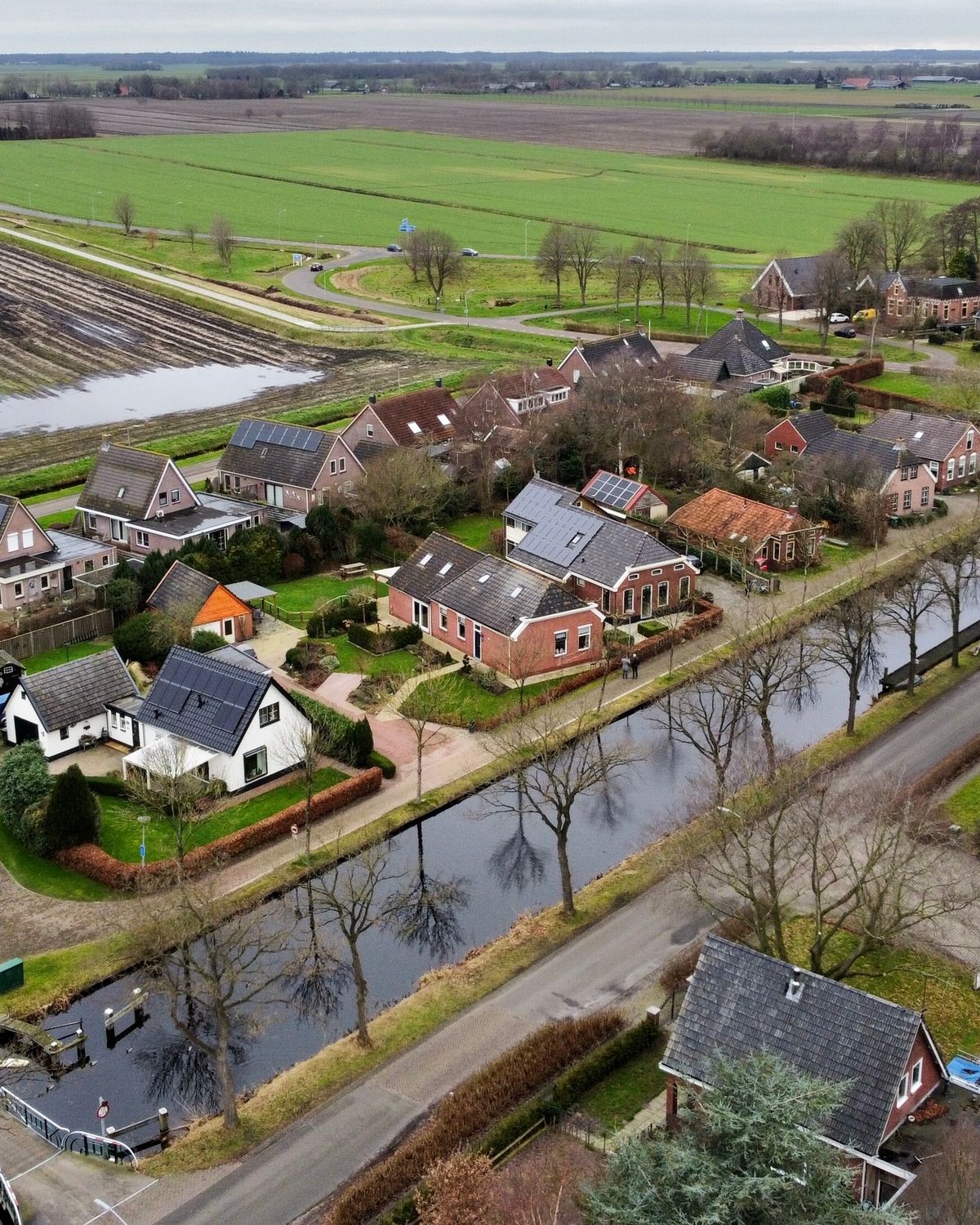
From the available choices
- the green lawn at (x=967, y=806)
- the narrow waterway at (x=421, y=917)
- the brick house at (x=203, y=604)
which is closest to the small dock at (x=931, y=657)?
the narrow waterway at (x=421, y=917)

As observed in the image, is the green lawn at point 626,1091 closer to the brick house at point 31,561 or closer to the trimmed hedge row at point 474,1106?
the trimmed hedge row at point 474,1106

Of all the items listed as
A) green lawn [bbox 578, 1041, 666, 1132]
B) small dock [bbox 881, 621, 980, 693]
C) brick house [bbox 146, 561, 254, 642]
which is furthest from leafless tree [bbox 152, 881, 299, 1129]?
small dock [bbox 881, 621, 980, 693]

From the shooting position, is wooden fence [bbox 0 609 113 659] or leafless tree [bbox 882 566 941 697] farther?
wooden fence [bbox 0 609 113 659]

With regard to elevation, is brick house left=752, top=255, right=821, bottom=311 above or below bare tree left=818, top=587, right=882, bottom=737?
above

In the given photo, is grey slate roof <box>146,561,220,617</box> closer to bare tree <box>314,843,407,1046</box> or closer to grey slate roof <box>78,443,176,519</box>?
grey slate roof <box>78,443,176,519</box>

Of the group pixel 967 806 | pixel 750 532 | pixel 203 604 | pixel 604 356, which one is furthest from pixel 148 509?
pixel 604 356

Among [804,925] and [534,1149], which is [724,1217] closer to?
[534,1149]
